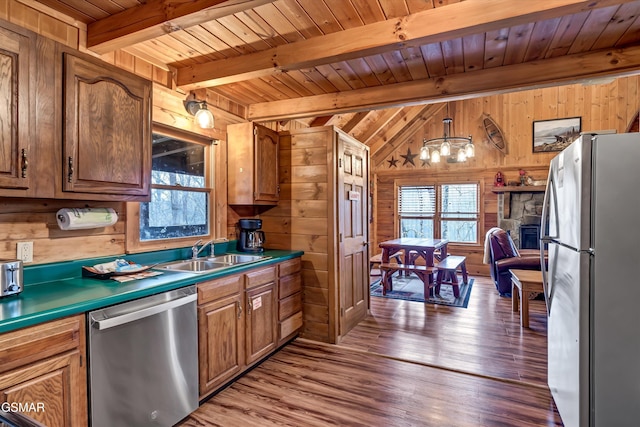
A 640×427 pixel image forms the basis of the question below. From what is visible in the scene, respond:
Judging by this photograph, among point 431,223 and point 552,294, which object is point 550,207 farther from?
point 431,223

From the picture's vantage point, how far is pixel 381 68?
290 centimetres

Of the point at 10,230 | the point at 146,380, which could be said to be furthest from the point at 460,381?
the point at 10,230

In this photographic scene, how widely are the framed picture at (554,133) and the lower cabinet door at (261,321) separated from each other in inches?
241

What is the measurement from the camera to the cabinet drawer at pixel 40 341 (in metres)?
1.29

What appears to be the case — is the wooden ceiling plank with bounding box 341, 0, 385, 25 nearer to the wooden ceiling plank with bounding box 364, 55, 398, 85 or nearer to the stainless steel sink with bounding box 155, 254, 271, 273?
the wooden ceiling plank with bounding box 364, 55, 398, 85

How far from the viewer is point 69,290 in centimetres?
175

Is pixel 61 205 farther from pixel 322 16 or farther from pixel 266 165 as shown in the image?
pixel 322 16

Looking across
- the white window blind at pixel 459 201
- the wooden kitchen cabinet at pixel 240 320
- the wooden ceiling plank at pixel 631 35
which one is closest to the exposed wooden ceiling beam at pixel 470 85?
the wooden ceiling plank at pixel 631 35

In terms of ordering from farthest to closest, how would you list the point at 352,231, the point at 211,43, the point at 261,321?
the point at 352,231 → the point at 261,321 → the point at 211,43

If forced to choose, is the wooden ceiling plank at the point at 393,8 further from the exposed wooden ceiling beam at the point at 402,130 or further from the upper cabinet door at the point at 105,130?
the exposed wooden ceiling beam at the point at 402,130

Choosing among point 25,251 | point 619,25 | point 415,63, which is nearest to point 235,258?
point 25,251

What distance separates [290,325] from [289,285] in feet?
1.27

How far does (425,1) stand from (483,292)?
4.70 meters

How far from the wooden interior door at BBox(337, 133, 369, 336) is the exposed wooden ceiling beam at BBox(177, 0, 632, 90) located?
1120 mm
